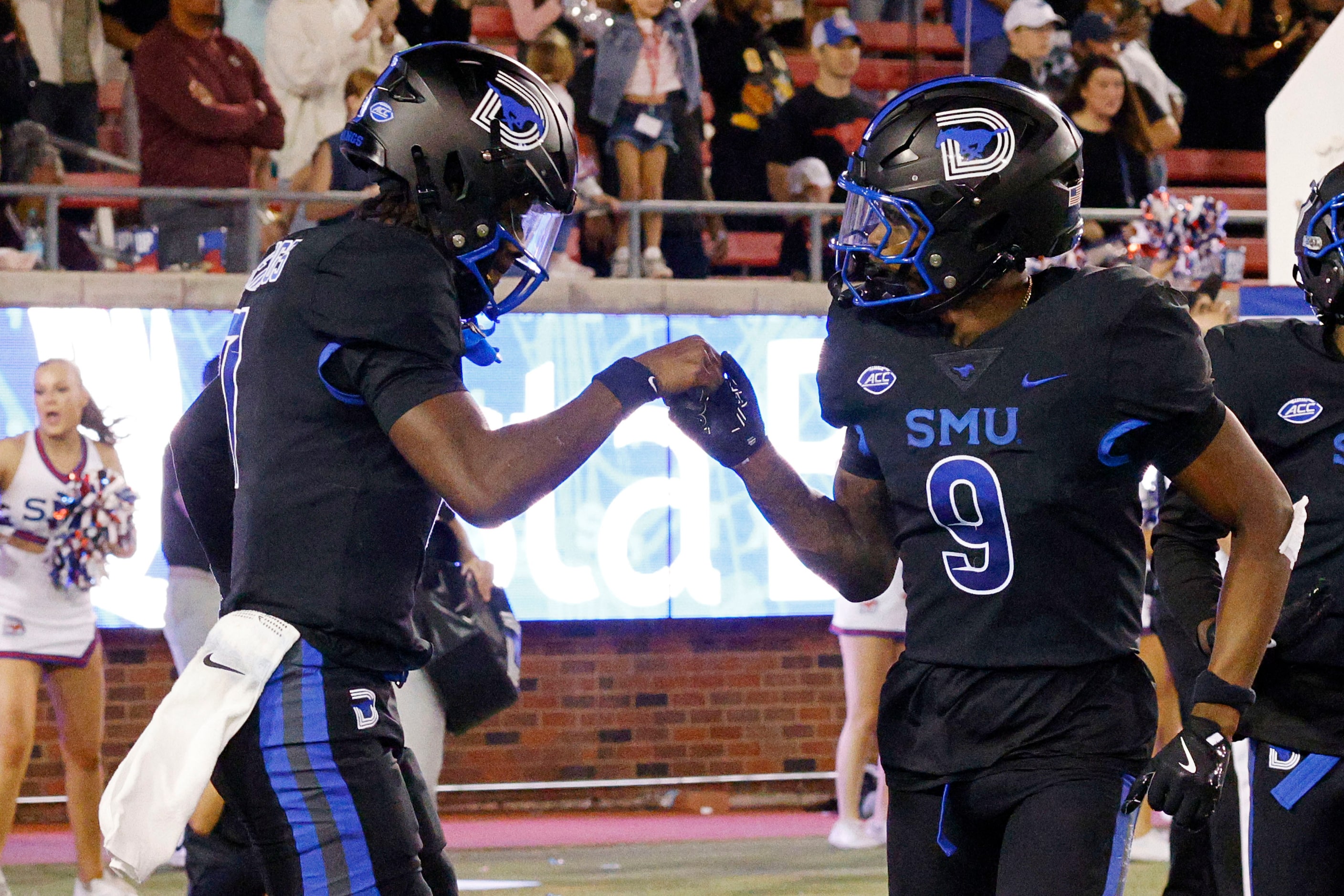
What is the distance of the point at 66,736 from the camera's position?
620cm

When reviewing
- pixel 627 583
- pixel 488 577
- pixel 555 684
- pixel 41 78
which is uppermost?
pixel 41 78

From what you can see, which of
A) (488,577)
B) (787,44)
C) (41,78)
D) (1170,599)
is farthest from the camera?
(787,44)

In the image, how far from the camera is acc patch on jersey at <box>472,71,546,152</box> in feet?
9.58

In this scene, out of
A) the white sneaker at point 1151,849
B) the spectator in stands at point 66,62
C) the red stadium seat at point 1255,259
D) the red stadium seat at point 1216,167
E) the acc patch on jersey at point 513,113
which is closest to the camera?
the acc patch on jersey at point 513,113

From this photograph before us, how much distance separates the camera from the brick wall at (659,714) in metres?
8.60

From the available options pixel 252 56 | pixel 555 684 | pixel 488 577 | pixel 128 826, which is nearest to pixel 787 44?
pixel 252 56

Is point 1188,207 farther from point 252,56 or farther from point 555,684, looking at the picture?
point 252,56

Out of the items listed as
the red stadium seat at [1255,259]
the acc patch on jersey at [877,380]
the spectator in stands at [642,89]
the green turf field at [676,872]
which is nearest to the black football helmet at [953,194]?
the acc patch on jersey at [877,380]

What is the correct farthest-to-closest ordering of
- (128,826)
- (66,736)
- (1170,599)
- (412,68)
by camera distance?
1. (66,736)
2. (1170,599)
3. (412,68)
4. (128,826)

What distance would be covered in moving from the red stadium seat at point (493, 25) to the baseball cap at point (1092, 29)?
3.33 m

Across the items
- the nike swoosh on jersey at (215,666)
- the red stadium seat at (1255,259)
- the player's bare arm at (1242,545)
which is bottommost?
the nike swoosh on jersey at (215,666)

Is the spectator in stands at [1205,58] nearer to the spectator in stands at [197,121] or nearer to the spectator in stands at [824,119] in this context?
the spectator in stands at [824,119]

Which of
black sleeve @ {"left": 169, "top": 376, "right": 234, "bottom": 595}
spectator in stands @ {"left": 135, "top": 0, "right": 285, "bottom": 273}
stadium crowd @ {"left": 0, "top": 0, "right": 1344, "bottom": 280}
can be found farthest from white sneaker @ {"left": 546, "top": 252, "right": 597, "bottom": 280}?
black sleeve @ {"left": 169, "top": 376, "right": 234, "bottom": 595}

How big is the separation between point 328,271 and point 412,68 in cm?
50
